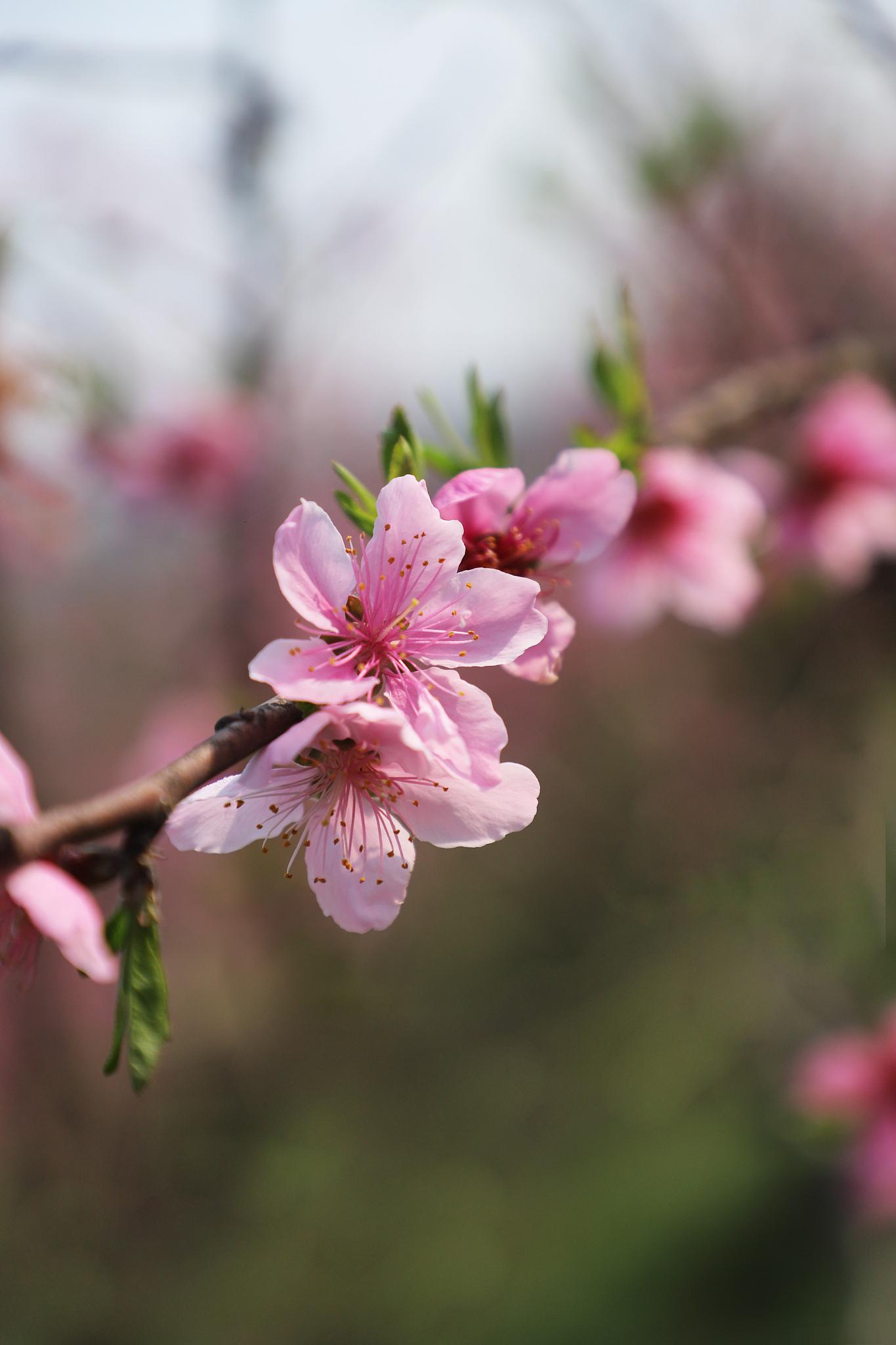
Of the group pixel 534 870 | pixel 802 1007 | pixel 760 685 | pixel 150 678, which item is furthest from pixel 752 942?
pixel 150 678

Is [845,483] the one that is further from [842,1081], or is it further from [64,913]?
[64,913]

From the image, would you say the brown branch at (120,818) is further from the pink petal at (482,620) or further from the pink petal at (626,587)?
the pink petal at (626,587)

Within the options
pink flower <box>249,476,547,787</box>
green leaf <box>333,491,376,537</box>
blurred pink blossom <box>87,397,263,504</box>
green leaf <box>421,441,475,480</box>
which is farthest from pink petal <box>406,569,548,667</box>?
blurred pink blossom <box>87,397,263,504</box>

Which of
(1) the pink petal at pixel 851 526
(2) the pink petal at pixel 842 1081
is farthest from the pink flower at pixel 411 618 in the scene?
(2) the pink petal at pixel 842 1081

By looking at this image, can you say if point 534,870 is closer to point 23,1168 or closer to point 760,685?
point 760,685

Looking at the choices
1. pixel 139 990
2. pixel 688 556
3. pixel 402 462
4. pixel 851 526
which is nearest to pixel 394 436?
pixel 402 462
